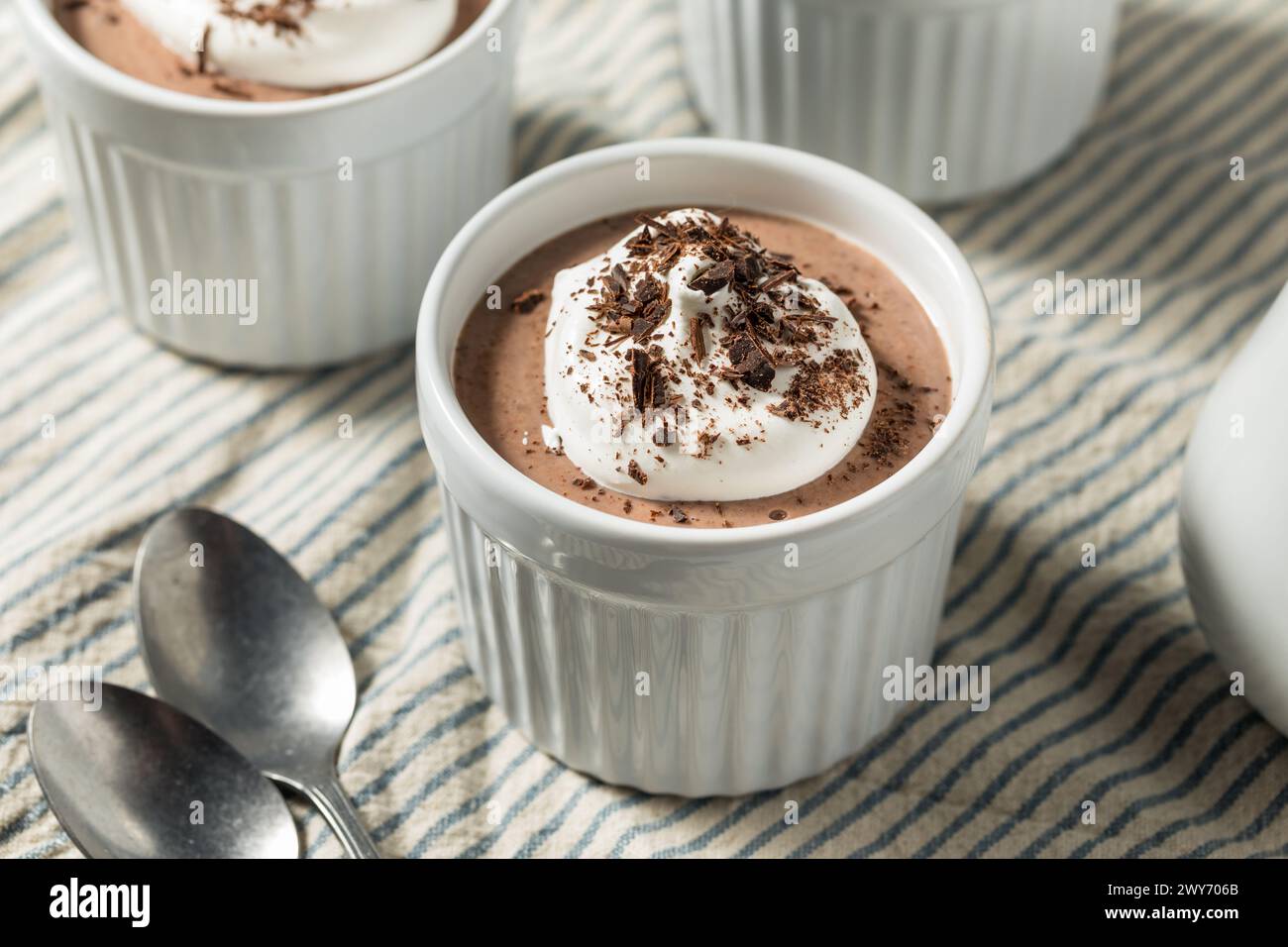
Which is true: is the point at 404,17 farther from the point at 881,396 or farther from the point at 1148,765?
the point at 1148,765

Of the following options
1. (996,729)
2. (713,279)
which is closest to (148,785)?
(713,279)

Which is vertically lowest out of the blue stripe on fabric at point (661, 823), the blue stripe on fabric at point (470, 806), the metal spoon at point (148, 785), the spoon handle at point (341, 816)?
A: the blue stripe on fabric at point (661, 823)

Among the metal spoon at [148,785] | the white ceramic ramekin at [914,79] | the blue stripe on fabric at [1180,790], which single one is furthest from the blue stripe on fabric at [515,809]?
the white ceramic ramekin at [914,79]

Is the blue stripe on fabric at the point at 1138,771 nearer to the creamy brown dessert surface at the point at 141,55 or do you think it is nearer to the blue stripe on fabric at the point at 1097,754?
the blue stripe on fabric at the point at 1097,754

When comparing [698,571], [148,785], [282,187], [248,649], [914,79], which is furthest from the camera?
[914,79]

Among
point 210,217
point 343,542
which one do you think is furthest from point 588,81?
point 343,542

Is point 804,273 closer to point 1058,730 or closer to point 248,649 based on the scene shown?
point 1058,730
